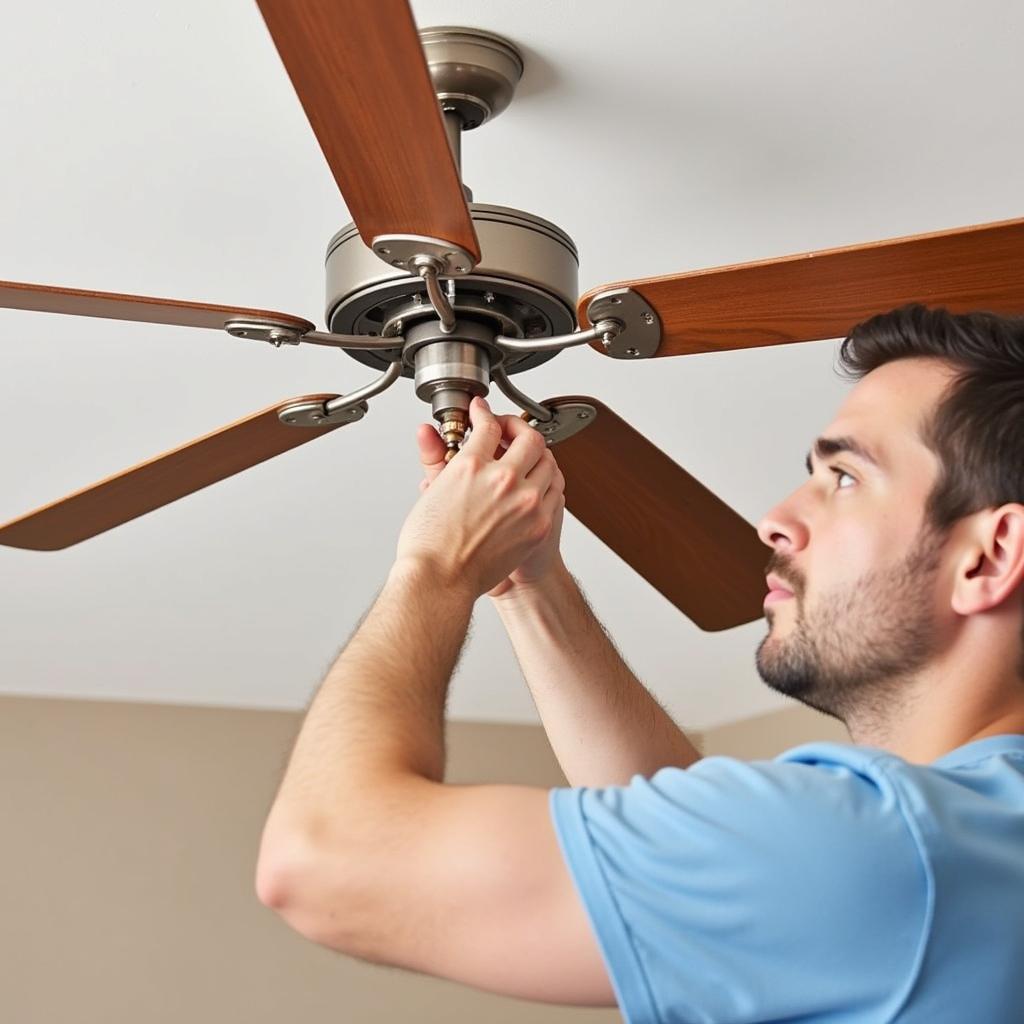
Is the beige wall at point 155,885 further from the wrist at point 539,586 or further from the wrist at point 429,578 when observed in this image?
the wrist at point 429,578

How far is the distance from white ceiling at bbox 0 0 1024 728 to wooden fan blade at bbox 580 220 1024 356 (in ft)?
1.10

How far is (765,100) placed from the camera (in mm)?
1439

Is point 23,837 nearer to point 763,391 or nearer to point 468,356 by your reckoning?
point 763,391

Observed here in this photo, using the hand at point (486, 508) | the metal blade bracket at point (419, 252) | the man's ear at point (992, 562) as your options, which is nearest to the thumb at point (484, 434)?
the hand at point (486, 508)

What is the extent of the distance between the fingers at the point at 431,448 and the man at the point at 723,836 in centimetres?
20

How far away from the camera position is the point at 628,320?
1.19m

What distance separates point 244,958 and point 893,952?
2.84m

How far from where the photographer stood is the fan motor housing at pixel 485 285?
1248 millimetres

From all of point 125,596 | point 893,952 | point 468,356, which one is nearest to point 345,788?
point 893,952

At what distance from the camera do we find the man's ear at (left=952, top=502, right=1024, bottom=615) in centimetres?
98

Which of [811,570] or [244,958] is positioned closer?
[811,570]

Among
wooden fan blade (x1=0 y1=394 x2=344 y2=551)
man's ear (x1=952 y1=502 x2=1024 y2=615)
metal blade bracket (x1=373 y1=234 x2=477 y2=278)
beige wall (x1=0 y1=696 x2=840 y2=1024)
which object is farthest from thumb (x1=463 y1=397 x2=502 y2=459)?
beige wall (x1=0 y1=696 x2=840 y2=1024)

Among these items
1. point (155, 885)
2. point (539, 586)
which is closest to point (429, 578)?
point (539, 586)

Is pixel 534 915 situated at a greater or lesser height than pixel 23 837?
lesser
